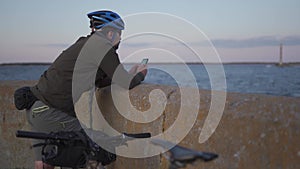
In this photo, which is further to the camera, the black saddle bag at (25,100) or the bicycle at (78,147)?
the black saddle bag at (25,100)

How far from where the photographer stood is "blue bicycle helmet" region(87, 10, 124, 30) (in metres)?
3.47

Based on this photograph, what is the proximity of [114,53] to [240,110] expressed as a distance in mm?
1113

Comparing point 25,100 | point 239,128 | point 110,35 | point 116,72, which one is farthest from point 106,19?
point 239,128

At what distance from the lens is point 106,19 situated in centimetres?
347

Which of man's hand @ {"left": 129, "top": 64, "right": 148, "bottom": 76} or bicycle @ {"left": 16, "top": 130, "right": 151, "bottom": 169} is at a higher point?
man's hand @ {"left": 129, "top": 64, "right": 148, "bottom": 76}

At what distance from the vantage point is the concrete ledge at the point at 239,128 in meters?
2.47

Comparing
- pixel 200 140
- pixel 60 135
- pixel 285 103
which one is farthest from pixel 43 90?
pixel 285 103

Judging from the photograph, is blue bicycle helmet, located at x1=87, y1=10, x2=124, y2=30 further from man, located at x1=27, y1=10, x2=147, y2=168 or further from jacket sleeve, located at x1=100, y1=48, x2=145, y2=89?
jacket sleeve, located at x1=100, y1=48, x2=145, y2=89

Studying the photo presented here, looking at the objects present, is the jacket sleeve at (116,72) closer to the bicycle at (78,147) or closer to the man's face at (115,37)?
the man's face at (115,37)

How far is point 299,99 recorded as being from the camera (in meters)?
2.82

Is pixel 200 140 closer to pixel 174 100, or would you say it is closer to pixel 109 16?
pixel 174 100

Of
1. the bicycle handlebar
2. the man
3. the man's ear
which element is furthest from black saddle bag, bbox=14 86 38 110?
the bicycle handlebar

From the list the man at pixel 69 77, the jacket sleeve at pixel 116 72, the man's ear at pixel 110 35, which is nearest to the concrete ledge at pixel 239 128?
the jacket sleeve at pixel 116 72

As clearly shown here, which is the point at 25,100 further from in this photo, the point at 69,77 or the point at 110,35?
the point at 110,35
